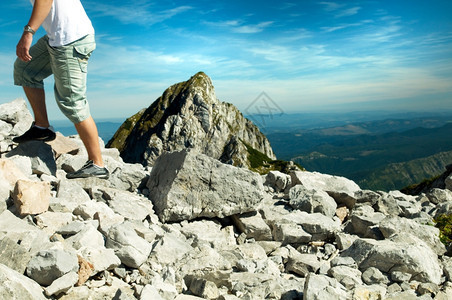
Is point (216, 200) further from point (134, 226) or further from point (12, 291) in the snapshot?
point (12, 291)

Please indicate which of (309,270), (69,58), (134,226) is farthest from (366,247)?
(69,58)

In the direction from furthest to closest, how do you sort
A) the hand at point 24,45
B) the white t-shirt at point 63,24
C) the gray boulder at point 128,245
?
the white t-shirt at point 63,24 → the hand at point 24,45 → the gray boulder at point 128,245

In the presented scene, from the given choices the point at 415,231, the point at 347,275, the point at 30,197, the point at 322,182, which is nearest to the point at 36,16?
the point at 30,197

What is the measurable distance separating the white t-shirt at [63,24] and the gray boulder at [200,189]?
11.6 feet

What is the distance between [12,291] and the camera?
11.8 feet

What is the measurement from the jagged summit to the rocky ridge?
134726mm

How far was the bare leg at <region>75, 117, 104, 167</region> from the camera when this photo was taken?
7.13 meters

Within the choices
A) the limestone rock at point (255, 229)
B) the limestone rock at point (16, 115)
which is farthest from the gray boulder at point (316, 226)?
the limestone rock at point (16, 115)

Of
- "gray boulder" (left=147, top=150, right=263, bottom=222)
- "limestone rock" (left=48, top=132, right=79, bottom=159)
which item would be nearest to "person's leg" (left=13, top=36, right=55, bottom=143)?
"limestone rock" (left=48, top=132, right=79, bottom=159)

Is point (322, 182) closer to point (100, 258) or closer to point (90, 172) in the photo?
point (90, 172)

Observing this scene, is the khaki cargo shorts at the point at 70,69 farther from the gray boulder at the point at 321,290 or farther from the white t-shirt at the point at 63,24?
the gray boulder at the point at 321,290

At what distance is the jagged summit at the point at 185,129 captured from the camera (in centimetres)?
15262

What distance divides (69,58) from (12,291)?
4.60m

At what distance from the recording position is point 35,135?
8383 millimetres
